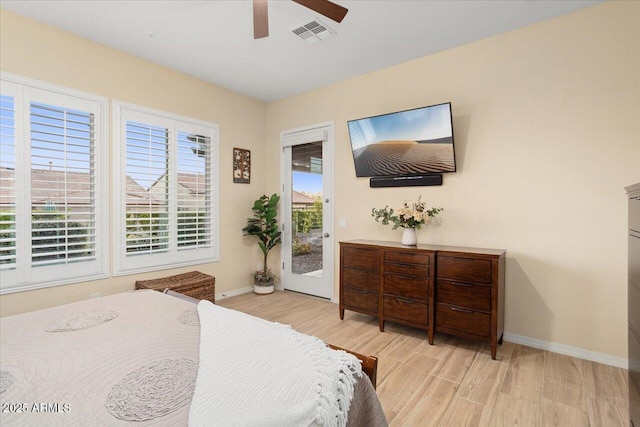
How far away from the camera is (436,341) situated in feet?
9.53

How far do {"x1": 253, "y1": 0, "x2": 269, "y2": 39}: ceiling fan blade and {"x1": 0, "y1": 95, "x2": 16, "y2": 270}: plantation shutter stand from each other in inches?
88.4

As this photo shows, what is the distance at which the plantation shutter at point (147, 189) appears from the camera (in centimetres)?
335

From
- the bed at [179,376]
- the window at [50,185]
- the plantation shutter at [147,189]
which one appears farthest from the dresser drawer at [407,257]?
the window at [50,185]

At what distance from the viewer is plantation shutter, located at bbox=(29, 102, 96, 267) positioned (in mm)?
2734

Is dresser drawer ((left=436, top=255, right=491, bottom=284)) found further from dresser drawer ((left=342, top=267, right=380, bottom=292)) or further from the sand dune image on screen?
the sand dune image on screen

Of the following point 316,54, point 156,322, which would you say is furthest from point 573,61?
point 156,322

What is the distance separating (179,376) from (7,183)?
8.95 feet

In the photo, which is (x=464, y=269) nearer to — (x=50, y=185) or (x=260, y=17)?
(x=260, y=17)

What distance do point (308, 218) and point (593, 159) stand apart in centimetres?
311

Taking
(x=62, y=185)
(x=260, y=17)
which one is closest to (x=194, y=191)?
(x=62, y=185)

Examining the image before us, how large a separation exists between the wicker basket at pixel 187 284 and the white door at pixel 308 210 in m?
1.33

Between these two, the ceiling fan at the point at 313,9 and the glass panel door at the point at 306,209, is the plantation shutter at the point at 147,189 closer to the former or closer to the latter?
the glass panel door at the point at 306,209

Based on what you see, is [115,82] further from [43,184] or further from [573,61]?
[573,61]

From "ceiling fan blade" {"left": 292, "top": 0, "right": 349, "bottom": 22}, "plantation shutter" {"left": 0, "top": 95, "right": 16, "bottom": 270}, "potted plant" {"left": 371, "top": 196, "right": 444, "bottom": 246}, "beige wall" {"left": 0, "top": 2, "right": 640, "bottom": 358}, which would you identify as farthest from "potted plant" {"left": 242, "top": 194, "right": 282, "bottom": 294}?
"ceiling fan blade" {"left": 292, "top": 0, "right": 349, "bottom": 22}
